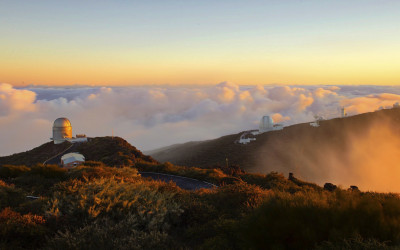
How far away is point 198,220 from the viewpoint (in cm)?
893

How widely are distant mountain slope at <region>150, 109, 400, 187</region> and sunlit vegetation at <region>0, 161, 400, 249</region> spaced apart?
4258cm

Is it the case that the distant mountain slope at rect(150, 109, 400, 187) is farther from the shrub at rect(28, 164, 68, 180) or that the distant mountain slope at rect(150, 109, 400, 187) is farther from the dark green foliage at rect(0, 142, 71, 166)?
the shrub at rect(28, 164, 68, 180)

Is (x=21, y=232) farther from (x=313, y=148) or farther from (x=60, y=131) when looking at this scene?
(x=313, y=148)

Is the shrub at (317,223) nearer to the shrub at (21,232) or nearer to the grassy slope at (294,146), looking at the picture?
the shrub at (21,232)

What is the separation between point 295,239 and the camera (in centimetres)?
588

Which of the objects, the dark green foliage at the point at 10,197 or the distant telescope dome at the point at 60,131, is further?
the distant telescope dome at the point at 60,131

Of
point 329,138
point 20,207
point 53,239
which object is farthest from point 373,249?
point 329,138

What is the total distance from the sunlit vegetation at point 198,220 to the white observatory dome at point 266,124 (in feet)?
237

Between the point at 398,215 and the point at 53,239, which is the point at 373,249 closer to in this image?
the point at 398,215

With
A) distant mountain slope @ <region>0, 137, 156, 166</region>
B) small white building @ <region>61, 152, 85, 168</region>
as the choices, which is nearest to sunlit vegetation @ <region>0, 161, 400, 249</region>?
small white building @ <region>61, 152, 85, 168</region>

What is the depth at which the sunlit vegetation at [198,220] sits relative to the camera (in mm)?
5887

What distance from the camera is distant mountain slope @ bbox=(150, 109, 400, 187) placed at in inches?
2082

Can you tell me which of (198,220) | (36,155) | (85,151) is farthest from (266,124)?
(198,220)

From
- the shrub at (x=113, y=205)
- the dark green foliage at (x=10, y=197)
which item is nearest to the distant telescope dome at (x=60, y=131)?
the dark green foliage at (x=10, y=197)
